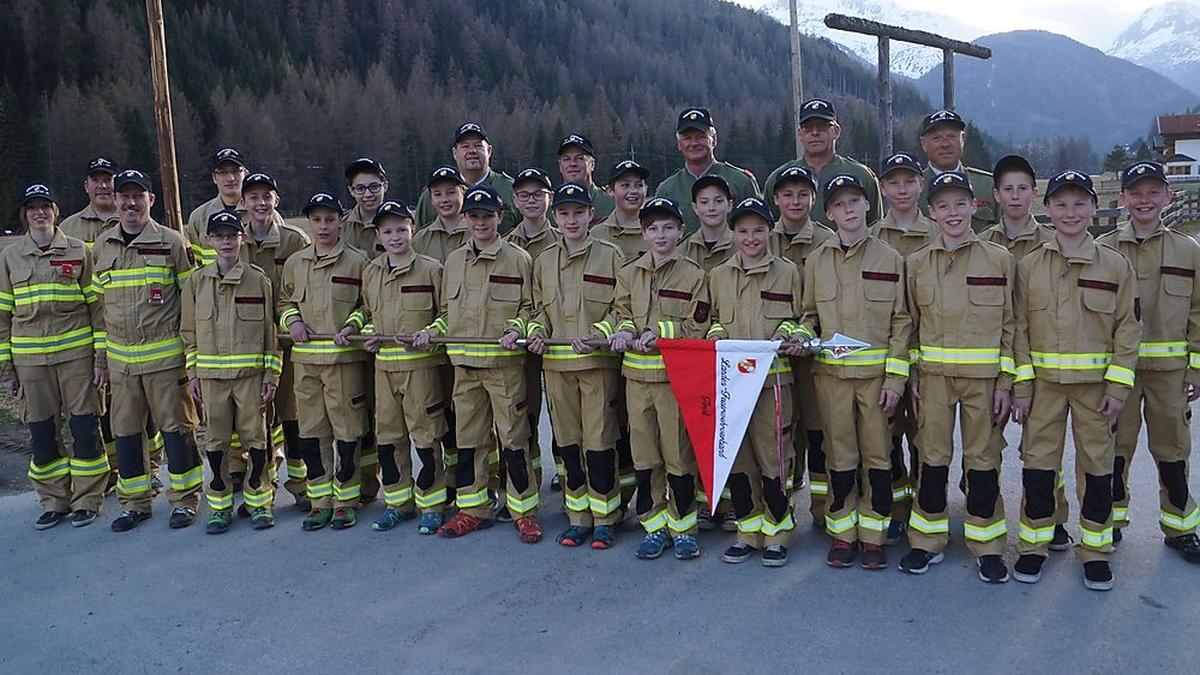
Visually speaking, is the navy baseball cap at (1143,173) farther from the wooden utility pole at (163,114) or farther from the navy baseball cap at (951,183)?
the wooden utility pole at (163,114)

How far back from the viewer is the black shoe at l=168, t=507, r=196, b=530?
239 inches

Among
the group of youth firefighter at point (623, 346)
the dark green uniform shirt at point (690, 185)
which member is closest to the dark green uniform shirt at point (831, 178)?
the group of youth firefighter at point (623, 346)

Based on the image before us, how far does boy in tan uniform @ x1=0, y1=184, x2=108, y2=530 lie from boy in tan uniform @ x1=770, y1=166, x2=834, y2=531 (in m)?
4.97

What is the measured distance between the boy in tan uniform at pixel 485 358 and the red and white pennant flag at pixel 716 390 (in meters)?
1.13

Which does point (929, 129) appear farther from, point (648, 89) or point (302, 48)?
point (648, 89)

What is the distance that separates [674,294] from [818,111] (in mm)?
1949

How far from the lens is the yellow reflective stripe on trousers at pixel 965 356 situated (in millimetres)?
4598

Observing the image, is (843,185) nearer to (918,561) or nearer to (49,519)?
(918,561)

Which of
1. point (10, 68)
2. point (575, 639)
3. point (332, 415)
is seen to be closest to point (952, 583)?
point (575, 639)

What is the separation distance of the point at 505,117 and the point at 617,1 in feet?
135

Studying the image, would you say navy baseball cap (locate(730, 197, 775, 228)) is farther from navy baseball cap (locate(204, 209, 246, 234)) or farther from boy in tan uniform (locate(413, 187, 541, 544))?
navy baseball cap (locate(204, 209, 246, 234))

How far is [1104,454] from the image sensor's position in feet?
15.0

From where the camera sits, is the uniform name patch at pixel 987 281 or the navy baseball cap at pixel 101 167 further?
the navy baseball cap at pixel 101 167

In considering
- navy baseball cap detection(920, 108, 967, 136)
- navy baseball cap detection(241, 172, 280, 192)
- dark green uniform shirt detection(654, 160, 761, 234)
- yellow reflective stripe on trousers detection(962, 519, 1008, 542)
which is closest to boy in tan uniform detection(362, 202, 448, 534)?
navy baseball cap detection(241, 172, 280, 192)
